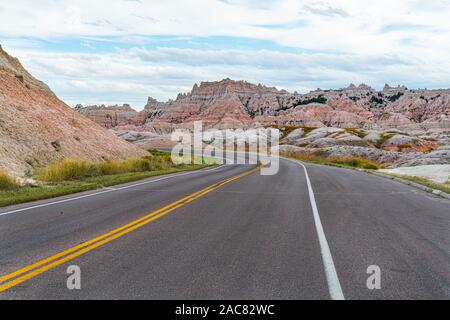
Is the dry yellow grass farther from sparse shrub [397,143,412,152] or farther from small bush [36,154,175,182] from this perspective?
sparse shrub [397,143,412,152]

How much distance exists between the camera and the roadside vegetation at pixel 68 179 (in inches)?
578

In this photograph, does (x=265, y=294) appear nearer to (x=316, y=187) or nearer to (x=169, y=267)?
(x=169, y=267)

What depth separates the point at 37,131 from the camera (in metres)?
28.0

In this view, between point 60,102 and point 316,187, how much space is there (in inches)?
969

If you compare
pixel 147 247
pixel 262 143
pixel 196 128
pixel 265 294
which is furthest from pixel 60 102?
pixel 196 128

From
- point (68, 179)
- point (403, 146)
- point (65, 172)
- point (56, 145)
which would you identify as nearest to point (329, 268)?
point (68, 179)

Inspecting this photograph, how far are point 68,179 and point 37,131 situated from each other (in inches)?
315

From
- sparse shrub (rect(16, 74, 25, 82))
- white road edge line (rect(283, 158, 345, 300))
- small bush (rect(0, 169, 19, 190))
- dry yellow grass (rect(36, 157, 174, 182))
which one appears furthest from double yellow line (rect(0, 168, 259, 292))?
sparse shrub (rect(16, 74, 25, 82))

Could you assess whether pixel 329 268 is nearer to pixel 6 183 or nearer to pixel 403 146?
pixel 6 183

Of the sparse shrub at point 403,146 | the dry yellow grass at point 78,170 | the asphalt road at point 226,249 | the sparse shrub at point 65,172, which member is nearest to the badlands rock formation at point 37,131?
the sparse shrub at point 65,172

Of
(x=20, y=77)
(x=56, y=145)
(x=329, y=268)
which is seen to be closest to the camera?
(x=329, y=268)

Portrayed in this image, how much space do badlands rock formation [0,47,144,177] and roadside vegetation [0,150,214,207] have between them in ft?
5.56

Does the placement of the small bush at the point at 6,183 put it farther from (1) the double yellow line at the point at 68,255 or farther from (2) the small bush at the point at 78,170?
(1) the double yellow line at the point at 68,255

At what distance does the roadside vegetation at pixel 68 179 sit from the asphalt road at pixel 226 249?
4.74ft
